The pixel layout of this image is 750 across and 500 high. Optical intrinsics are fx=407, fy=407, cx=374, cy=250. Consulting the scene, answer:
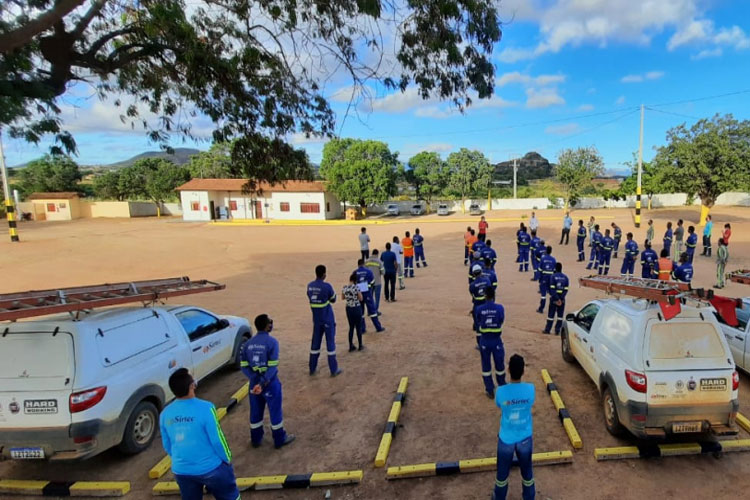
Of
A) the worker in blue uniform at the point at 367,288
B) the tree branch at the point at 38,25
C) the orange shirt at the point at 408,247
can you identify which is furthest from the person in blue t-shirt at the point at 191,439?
→ the orange shirt at the point at 408,247

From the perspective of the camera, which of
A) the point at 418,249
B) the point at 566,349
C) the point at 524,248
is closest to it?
the point at 566,349

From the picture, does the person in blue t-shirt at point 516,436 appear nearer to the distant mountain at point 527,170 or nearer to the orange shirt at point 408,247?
the orange shirt at point 408,247

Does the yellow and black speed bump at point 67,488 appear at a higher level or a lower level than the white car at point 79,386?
lower

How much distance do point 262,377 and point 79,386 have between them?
1991 mm

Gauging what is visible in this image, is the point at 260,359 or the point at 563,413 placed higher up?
the point at 260,359

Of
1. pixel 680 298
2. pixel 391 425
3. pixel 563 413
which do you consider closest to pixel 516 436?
pixel 391 425

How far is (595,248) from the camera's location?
17297mm

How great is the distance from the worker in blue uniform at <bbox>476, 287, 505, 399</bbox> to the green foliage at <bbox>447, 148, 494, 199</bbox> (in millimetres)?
45186

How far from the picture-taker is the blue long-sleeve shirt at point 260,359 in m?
5.21

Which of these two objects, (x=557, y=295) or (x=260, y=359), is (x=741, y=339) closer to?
(x=557, y=295)

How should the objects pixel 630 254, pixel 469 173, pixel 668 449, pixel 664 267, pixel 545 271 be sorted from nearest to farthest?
pixel 668 449
pixel 545 271
pixel 664 267
pixel 630 254
pixel 469 173

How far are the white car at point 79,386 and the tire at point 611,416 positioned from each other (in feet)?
19.9

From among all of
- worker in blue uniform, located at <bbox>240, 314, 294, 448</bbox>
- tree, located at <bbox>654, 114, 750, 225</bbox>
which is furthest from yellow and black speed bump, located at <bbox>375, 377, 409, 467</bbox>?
tree, located at <bbox>654, 114, 750, 225</bbox>

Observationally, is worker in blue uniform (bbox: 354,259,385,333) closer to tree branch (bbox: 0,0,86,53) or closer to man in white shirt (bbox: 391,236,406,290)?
man in white shirt (bbox: 391,236,406,290)
